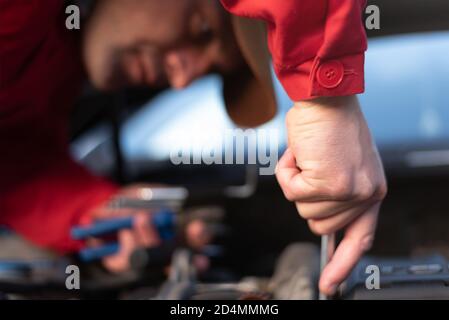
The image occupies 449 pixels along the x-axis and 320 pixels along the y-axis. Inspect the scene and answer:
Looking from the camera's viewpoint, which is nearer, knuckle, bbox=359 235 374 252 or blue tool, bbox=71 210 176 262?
knuckle, bbox=359 235 374 252

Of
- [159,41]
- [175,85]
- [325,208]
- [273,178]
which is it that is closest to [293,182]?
[325,208]

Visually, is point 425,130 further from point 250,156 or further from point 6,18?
point 6,18

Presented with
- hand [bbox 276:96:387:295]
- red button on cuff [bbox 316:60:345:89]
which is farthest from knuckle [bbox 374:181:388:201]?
red button on cuff [bbox 316:60:345:89]

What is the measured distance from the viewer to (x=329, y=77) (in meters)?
0.64

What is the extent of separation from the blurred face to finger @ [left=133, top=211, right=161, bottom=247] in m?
0.22

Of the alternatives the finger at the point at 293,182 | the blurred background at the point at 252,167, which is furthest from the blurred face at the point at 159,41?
the finger at the point at 293,182

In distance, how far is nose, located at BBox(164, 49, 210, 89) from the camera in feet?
3.70

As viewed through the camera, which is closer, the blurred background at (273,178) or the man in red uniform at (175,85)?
the man in red uniform at (175,85)

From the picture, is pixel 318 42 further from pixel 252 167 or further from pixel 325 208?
pixel 252 167

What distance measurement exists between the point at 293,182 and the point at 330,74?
10cm

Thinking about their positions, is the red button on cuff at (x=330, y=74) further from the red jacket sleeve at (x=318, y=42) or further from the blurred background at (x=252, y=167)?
A: the blurred background at (x=252, y=167)

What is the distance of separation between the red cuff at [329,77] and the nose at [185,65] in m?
0.48

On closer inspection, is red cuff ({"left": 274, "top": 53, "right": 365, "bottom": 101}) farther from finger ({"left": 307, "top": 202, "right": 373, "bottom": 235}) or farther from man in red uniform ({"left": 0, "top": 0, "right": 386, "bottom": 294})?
finger ({"left": 307, "top": 202, "right": 373, "bottom": 235})

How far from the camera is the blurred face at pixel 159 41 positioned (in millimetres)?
1046
